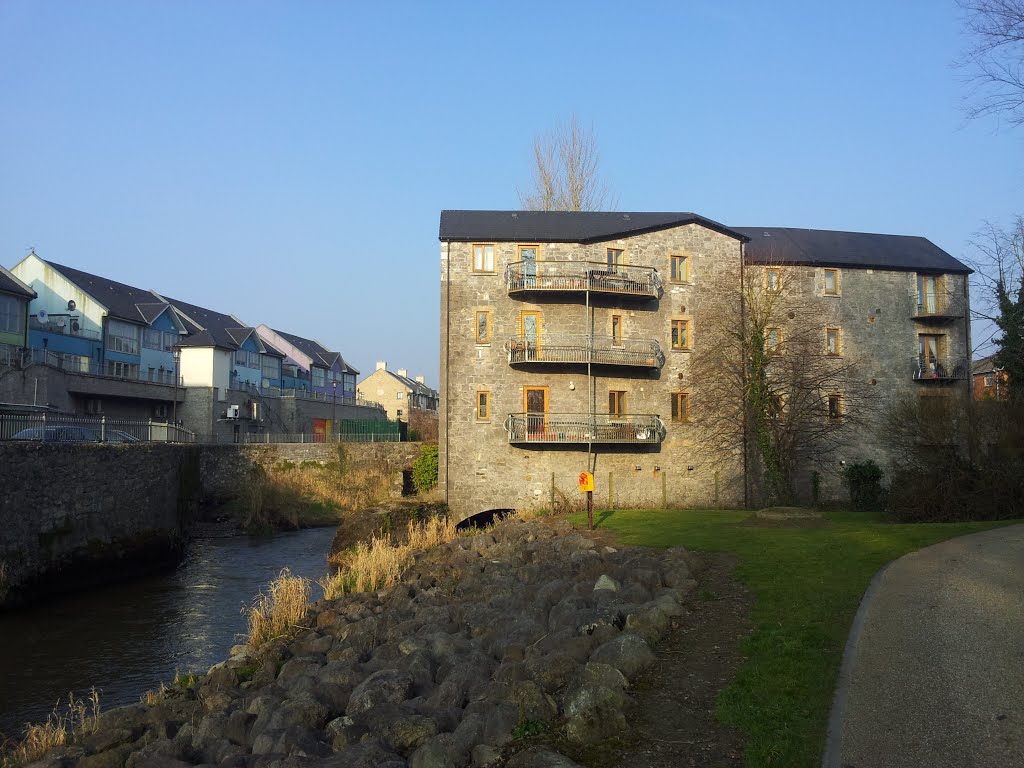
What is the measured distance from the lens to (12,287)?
44.9 m

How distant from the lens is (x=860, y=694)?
24.7ft

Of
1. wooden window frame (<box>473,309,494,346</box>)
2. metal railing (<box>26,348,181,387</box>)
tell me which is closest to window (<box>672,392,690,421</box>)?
wooden window frame (<box>473,309,494,346</box>)

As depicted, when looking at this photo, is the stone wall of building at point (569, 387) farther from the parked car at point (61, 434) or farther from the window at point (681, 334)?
the parked car at point (61, 434)

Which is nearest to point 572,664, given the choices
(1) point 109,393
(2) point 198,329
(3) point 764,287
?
(3) point 764,287

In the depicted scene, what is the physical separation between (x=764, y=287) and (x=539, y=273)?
29.9ft

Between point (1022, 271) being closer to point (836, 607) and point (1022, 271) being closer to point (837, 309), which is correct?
point (837, 309)

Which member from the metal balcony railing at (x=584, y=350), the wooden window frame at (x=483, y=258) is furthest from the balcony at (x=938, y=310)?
the wooden window frame at (x=483, y=258)

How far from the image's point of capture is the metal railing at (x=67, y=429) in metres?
20.9

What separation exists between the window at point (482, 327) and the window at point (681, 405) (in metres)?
8.04

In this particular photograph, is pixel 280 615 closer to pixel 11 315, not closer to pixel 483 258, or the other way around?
pixel 483 258

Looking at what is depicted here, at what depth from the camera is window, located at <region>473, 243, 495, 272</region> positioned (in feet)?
103

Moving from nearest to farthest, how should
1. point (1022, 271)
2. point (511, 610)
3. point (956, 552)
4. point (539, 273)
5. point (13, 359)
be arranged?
1. point (511, 610)
2. point (956, 552)
3. point (1022, 271)
4. point (539, 273)
5. point (13, 359)

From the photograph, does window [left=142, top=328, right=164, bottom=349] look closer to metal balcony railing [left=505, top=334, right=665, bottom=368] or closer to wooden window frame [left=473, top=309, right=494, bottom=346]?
wooden window frame [left=473, top=309, right=494, bottom=346]

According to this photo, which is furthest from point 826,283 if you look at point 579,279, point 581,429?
point 581,429
